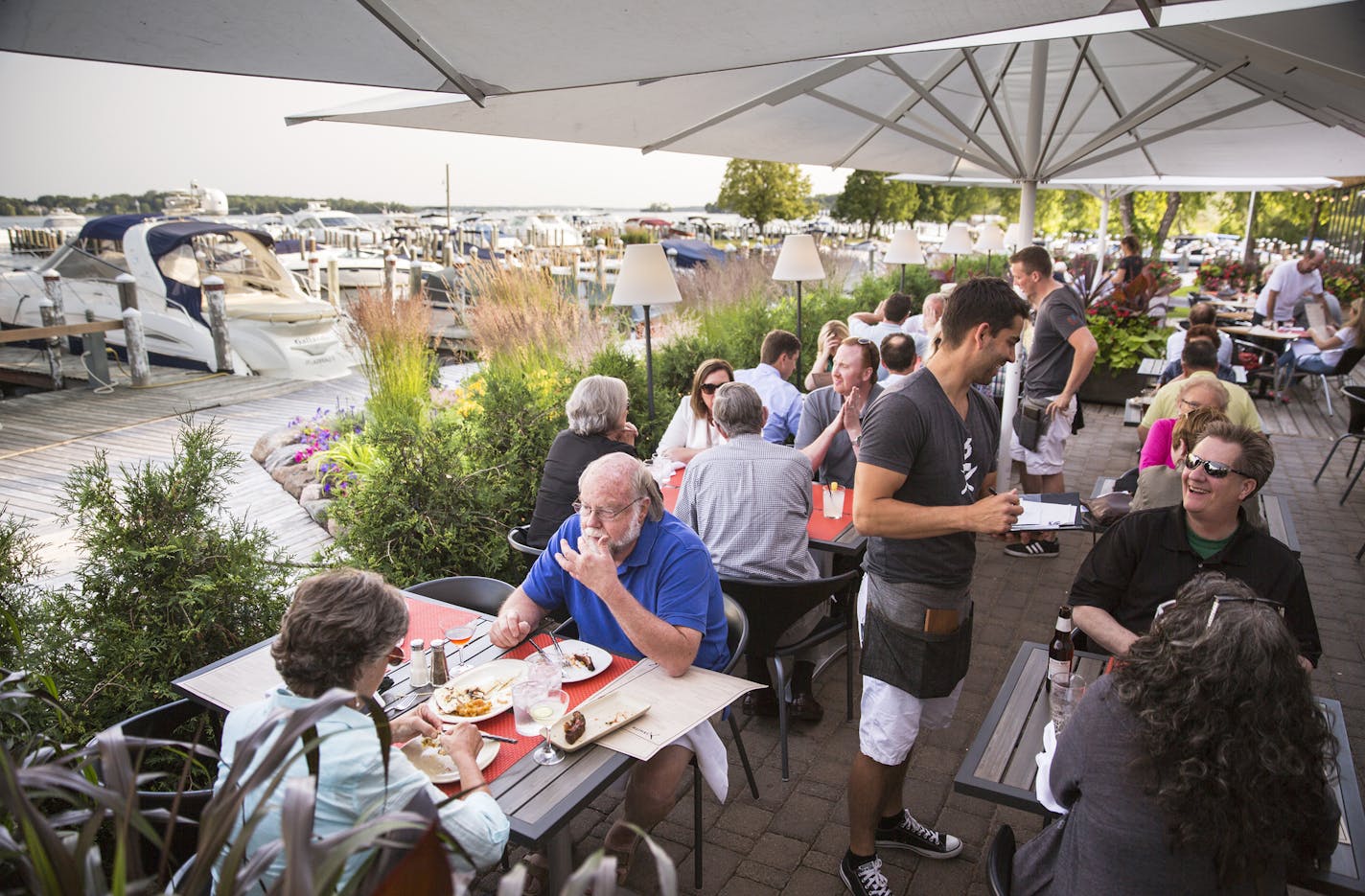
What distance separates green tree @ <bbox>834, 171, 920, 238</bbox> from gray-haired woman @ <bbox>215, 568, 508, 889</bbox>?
20.9 meters

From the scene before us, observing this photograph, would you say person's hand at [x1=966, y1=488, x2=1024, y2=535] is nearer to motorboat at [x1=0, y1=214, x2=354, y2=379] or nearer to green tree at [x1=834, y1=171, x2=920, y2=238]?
motorboat at [x1=0, y1=214, x2=354, y2=379]

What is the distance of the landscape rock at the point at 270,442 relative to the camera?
6.90m

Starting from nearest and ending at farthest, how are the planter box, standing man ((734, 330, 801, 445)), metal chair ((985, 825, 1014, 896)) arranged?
metal chair ((985, 825, 1014, 896)) < standing man ((734, 330, 801, 445)) < the planter box

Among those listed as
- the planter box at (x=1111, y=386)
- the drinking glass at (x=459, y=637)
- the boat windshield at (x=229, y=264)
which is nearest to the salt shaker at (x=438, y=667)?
the drinking glass at (x=459, y=637)

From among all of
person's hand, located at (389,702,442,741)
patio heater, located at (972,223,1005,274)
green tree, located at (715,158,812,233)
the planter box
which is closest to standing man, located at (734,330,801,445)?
person's hand, located at (389,702,442,741)

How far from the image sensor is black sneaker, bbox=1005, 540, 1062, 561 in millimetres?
5434

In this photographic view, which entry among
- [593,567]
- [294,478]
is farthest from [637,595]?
[294,478]

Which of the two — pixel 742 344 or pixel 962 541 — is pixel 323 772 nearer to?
pixel 962 541

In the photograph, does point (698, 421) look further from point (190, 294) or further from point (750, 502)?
point (190, 294)

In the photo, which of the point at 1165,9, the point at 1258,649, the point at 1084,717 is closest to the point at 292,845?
the point at 1084,717

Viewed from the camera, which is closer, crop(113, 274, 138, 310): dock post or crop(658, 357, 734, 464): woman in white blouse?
crop(658, 357, 734, 464): woman in white blouse

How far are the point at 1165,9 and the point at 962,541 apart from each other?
63.5 inches

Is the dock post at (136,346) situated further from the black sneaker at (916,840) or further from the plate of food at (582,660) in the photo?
the black sneaker at (916,840)

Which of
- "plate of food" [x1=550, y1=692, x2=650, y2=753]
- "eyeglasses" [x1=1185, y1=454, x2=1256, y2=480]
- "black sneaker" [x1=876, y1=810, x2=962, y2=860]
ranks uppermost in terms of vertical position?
"eyeglasses" [x1=1185, y1=454, x2=1256, y2=480]
